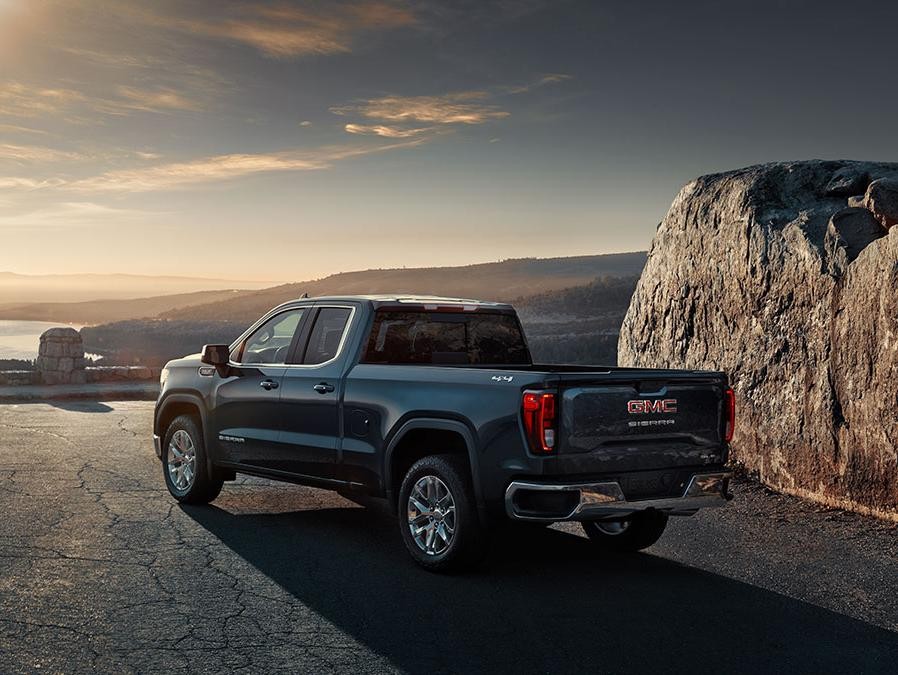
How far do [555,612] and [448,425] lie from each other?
1.49m

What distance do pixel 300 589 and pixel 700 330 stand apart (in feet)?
23.0

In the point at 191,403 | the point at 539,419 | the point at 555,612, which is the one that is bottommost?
the point at 555,612

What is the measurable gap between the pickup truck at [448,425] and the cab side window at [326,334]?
0.01 m

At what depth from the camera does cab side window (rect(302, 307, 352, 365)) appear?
879cm

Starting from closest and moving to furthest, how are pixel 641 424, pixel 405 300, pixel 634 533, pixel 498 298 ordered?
1. pixel 641 424
2. pixel 634 533
3. pixel 405 300
4. pixel 498 298

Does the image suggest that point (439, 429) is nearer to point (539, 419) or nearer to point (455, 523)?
point (455, 523)

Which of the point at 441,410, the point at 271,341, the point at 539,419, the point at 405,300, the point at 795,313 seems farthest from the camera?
the point at 795,313

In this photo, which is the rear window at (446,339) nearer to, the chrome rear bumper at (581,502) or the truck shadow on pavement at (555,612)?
the truck shadow on pavement at (555,612)

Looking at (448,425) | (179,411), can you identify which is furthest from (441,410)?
(179,411)

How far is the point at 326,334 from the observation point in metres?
8.93

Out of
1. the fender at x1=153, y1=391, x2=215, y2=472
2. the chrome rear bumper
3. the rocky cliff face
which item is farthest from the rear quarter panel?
the rocky cliff face

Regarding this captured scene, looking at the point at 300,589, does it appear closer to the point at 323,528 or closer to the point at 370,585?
the point at 370,585

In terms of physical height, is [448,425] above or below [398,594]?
above

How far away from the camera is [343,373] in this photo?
8352 mm
